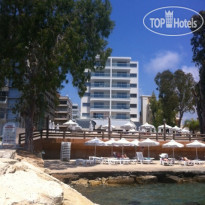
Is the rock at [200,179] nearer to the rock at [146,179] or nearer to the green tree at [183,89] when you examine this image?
the rock at [146,179]

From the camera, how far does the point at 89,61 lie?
2545cm

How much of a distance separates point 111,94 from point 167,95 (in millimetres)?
16769

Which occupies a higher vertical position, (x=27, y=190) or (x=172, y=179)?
(x=27, y=190)

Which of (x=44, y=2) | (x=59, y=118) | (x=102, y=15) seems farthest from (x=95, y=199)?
(x=59, y=118)

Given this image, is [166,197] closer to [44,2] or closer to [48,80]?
[48,80]

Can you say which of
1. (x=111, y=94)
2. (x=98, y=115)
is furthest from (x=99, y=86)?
(x=98, y=115)

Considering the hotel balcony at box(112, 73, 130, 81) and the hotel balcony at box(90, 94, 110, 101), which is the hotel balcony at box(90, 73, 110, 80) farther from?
the hotel balcony at box(90, 94, 110, 101)

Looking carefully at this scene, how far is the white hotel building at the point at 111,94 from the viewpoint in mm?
71125

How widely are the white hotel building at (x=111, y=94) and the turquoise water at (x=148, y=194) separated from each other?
49.5 meters

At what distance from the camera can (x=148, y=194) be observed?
57.7 ft

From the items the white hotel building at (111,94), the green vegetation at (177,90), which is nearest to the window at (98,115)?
the white hotel building at (111,94)

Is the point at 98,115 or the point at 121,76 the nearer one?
the point at 98,115

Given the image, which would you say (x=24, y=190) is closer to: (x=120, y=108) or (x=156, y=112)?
(x=156, y=112)

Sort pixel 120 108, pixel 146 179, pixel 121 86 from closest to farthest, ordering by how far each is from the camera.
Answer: pixel 146 179, pixel 120 108, pixel 121 86
